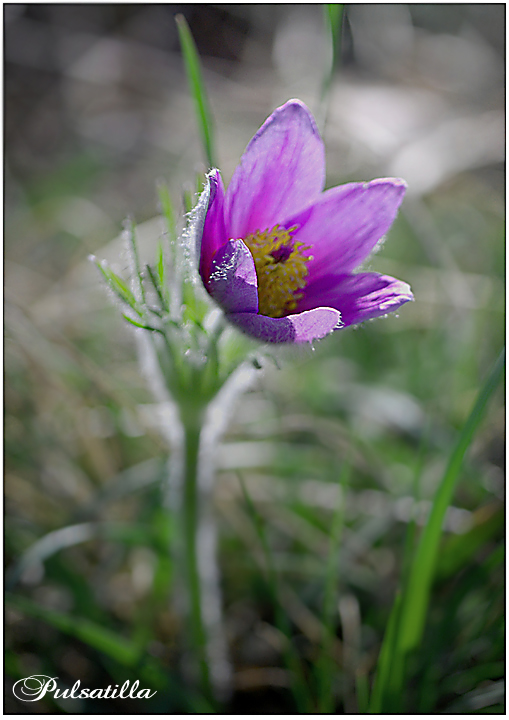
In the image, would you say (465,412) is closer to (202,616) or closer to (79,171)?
(202,616)

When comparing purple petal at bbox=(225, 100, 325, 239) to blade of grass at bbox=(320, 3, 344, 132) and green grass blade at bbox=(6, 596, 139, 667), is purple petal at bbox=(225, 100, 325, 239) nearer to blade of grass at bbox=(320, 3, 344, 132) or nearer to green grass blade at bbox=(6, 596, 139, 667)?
blade of grass at bbox=(320, 3, 344, 132)

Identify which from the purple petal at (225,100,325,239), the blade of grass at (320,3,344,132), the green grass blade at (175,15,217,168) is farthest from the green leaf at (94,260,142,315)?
the blade of grass at (320,3,344,132)

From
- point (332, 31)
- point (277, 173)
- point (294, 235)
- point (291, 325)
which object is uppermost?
point (332, 31)

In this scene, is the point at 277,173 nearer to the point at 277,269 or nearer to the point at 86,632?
the point at 277,269

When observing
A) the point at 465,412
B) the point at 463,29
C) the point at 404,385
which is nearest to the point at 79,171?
the point at 404,385

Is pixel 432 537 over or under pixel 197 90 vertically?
under

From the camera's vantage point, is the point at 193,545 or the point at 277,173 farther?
the point at 193,545

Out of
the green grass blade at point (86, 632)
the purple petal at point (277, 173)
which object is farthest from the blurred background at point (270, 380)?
the purple petal at point (277, 173)

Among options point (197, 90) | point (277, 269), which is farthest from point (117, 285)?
point (197, 90)
